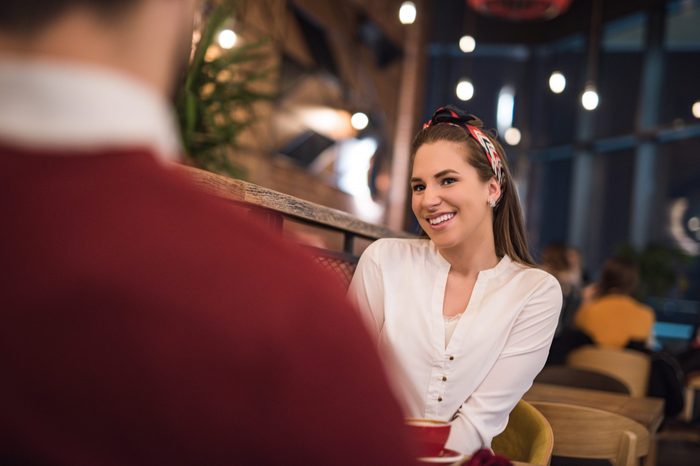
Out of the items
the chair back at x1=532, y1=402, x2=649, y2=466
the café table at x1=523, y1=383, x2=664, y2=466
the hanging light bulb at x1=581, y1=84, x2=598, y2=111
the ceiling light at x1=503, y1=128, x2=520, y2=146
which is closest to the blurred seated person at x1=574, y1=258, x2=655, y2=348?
the hanging light bulb at x1=581, y1=84, x2=598, y2=111

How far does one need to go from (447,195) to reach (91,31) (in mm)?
1483

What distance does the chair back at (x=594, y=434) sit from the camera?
2131 mm

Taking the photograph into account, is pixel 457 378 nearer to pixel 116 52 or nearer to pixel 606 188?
pixel 116 52

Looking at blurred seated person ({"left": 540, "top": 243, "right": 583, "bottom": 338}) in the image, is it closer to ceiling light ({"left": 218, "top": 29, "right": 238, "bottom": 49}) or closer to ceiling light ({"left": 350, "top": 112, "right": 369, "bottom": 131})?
ceiling light ({"left": 350, "top": 112, "right": 369, "bottom": 131})

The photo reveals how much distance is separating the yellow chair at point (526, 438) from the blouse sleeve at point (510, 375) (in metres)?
0.08

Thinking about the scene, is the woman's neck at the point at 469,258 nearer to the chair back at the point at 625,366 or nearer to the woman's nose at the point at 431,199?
the woman's nose at the point at 431,199

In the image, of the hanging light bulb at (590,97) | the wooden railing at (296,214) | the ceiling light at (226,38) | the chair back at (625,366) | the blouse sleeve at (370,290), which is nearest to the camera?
the wooden railing at (296,214)

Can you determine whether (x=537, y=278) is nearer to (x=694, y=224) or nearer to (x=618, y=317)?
(x=618, y=317)

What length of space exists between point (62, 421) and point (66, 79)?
8.4 inches

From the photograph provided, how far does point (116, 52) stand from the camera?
549mm

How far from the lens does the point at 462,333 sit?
6.14ft

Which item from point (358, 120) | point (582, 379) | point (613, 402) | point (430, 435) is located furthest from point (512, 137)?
point (430, 435)

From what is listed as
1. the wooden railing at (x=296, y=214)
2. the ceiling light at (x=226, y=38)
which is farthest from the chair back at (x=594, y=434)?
the ceiling light at (x=226, y=38)

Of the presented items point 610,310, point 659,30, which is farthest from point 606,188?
point 610,310
